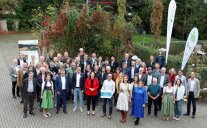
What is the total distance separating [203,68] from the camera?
63.9 ft

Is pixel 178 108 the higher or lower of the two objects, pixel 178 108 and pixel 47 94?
the lower

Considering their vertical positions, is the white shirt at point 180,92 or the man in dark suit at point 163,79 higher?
the man in dark suit at point 163,79

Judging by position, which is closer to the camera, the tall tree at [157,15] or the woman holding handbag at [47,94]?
the woman holding handbag at [47,94]

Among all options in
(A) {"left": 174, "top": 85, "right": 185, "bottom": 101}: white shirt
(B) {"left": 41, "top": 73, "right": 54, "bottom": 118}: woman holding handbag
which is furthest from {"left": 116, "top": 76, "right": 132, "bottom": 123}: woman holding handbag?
(B) {"left": 41, "top": 73, "right": 54, "bottom": 118}: woman holding handbag

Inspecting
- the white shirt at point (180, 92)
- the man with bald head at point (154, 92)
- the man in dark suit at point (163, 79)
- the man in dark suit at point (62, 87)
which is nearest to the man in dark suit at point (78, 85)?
the man in dark suit at point (62, 87)

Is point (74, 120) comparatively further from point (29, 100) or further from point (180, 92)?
point (180, 92)

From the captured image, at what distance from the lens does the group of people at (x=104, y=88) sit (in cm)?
1557

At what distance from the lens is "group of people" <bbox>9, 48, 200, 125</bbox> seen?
15570 mm

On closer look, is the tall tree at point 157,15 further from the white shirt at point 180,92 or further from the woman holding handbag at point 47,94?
the woman holding handbag at point 47,94

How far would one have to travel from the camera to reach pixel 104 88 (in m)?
16.0

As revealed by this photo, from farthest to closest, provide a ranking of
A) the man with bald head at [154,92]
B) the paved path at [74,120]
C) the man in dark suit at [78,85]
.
Result: the man in dark suit at [78,85] → the man with bald head at [154,92] → the paved path at [74,120]

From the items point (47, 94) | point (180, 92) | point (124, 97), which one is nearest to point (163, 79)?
point (180, 92)

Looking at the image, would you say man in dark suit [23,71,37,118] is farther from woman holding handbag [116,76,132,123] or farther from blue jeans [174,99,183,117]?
blue jeans [174,99,183,117]

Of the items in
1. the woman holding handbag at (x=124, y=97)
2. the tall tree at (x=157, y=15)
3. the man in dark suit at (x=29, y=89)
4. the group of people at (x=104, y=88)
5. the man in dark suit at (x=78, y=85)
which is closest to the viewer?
the woman holding handbag at (x=124, y=97)
